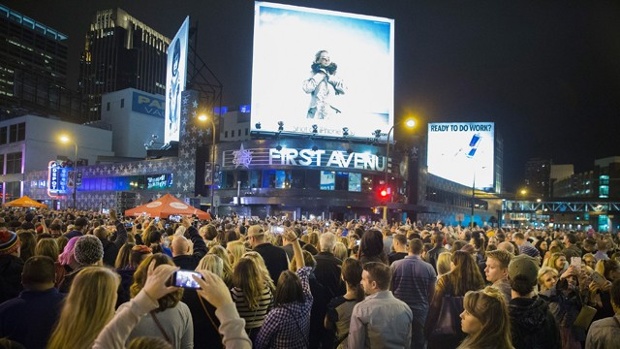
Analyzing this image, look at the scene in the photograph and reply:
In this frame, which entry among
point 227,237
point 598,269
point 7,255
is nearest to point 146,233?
point 227,237

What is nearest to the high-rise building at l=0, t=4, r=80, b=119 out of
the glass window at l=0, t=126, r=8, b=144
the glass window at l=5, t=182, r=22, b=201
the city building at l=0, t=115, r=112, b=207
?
the glass window at l=0, t=126, r=8, b=144

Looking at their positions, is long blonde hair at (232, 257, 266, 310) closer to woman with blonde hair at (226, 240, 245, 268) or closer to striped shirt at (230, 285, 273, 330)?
striped shirt at (230, 285, 273, 330)

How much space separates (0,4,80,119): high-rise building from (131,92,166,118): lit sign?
20.8 metres

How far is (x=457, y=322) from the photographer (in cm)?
566

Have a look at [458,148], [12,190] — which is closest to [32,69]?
[12,190]

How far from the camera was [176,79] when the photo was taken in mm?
71438

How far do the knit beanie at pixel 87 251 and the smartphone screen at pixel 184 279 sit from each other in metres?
3.74

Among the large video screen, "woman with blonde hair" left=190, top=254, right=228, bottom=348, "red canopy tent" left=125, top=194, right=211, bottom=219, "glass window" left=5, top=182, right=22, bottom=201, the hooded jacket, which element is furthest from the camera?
"glass window" left=5, top=182, right=22, bottom=201

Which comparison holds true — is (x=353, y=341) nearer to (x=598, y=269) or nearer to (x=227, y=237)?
(x=598, y=269)

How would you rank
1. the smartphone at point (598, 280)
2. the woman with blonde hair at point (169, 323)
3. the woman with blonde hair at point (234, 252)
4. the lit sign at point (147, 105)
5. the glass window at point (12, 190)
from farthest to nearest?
the lit sign at point (147, 105)
the glass window at point (12, 190)
the woman with blonde hair at point (234, 252)
the smartphone at point (598, 280)
the woman with blonde hair at point (169, 323)

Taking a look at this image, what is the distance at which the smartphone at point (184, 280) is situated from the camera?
8.48 feet

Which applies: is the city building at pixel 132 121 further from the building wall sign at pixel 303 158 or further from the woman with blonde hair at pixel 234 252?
the woman with blonde hair at pixel 234 252

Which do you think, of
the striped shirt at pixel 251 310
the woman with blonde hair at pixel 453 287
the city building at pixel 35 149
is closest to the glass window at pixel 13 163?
the city building at pixel 35 149

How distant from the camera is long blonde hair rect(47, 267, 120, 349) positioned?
9.65ft
